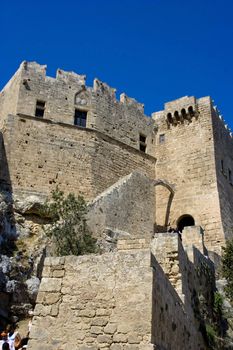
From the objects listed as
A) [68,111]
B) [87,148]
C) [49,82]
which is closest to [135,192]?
[87,148]

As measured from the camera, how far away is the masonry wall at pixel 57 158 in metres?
22.9

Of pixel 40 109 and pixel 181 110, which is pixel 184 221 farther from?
pixel 40 109

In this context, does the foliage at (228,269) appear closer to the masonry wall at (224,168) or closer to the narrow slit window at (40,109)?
the masonry wall at (224,168)

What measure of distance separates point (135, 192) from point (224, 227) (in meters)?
5.15

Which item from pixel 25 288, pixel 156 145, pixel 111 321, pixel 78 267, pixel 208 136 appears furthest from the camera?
pixel 156 145

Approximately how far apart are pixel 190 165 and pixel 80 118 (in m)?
6.75

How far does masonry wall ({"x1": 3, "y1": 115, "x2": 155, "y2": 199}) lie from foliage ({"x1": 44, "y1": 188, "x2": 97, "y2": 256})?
10.7ft

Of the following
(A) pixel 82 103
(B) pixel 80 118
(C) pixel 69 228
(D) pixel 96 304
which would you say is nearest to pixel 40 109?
(B) pixel 80 118

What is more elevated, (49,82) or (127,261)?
(49,82)

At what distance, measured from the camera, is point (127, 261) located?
24.1ft

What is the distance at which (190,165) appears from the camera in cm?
2694

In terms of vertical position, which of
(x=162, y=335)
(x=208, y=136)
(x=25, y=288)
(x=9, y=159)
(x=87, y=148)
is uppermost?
(x=208, y=136)

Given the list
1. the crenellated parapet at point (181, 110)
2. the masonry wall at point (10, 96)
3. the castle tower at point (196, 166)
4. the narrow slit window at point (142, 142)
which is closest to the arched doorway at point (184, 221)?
the castle tower at point (196, 166)

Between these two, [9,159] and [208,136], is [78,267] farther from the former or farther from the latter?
[208,136]
